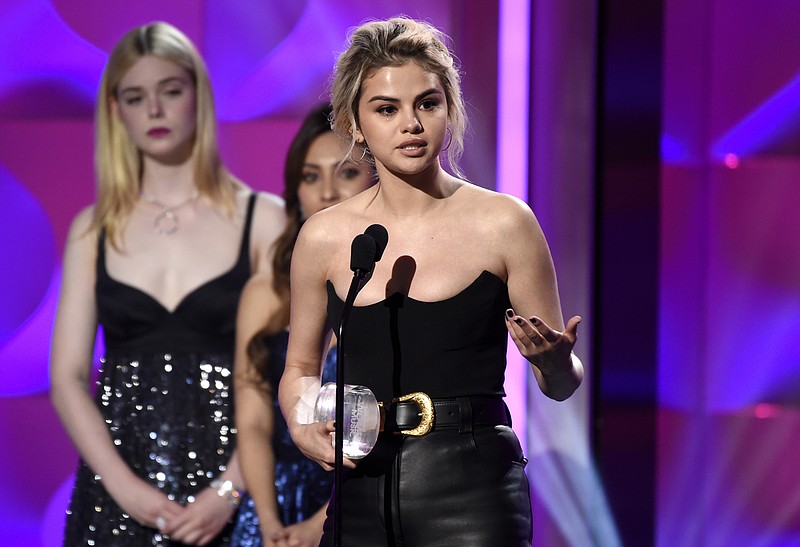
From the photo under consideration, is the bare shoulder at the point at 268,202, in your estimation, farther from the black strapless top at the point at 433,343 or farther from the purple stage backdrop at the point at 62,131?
the black strapless top at the point at 433,343

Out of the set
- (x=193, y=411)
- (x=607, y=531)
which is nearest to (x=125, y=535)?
(x=193, y=411)

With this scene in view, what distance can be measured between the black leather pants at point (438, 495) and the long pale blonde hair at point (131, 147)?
6.52 feet

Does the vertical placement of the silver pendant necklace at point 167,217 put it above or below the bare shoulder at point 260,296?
above

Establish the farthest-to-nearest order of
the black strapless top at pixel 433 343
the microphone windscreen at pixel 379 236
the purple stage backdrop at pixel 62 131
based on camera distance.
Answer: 1. the purple stage backdrop at pixel 62 131
2. the black strapless top at pixel 433 343
3. the microphone windscreen at pixel 379 236

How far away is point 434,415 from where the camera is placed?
2.04 meters

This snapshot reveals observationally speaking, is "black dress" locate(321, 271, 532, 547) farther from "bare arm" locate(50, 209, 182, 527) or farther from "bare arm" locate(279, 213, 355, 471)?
"bare arm" locate(50, 209, 182, 527)

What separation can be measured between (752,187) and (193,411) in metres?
1.97

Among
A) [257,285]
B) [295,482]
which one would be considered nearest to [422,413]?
[295,482]

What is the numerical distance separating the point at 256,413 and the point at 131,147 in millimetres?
1080

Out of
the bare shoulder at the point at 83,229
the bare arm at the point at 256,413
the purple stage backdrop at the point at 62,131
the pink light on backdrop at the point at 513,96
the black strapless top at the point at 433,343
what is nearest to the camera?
the black strapless top at the point at 433,343

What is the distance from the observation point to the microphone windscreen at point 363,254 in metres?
1.91

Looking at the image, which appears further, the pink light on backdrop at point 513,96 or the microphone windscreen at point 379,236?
the pink light on backdrop at point 513,96

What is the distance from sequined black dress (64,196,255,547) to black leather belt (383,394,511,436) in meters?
1.67

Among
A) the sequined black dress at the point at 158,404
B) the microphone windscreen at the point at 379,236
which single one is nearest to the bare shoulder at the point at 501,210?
the microphone windscreen at the point at 379,236
